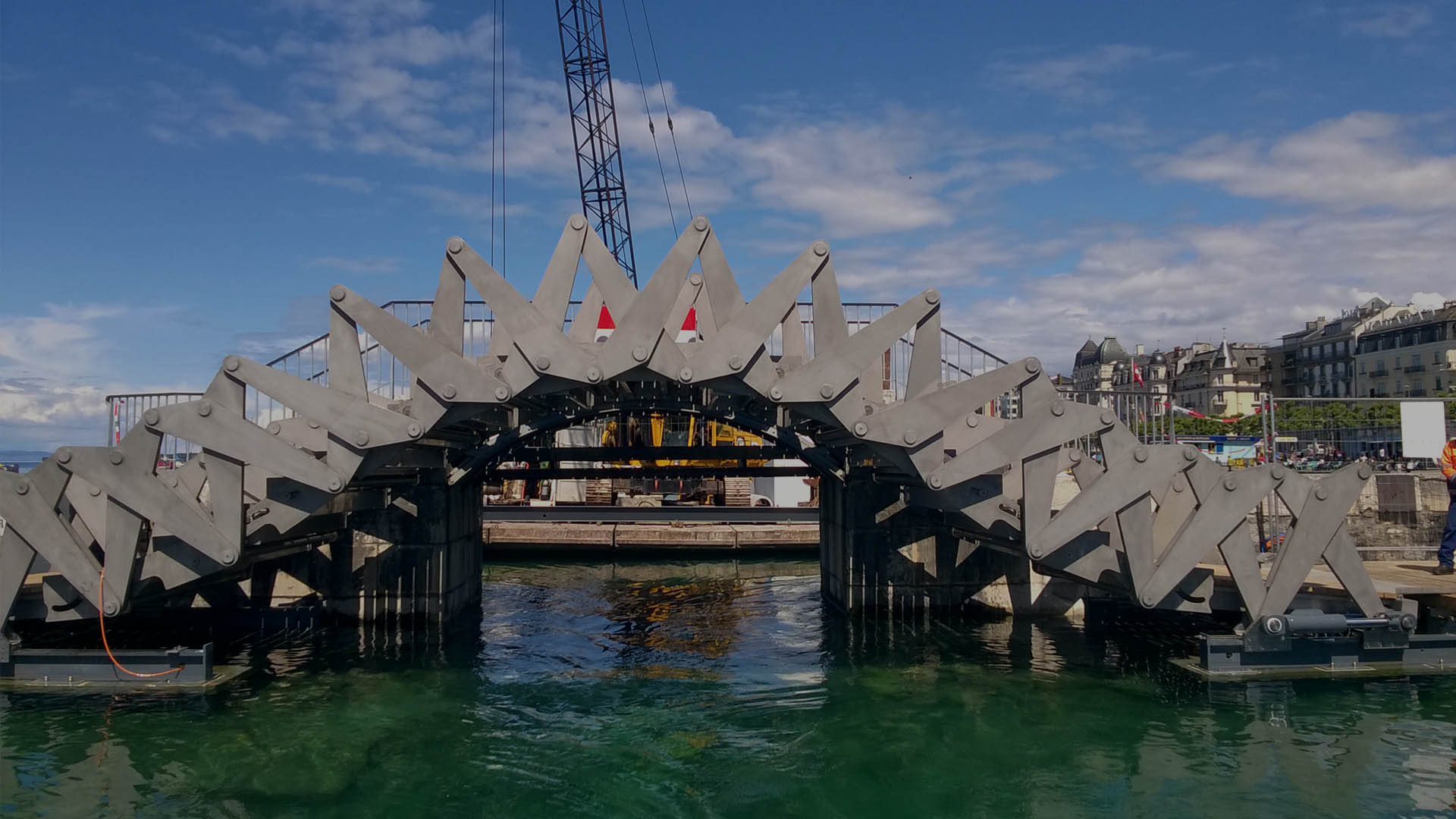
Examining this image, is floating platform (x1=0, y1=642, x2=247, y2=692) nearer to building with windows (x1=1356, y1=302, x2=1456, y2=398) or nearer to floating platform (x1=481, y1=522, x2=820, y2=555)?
floating platform (x1=481, y1=522, x2=820, y2=555)

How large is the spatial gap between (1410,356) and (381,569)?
109469mm

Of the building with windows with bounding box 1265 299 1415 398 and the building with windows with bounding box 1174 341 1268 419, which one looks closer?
the building with windows with bounding box 1265 299 1415 398

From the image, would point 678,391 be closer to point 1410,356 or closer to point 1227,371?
point 1410,356

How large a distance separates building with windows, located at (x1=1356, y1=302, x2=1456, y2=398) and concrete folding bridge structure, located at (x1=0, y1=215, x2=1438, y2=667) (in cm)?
8558

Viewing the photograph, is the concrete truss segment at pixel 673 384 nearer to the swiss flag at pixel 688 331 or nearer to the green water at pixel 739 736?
the green water at pixel 739 736

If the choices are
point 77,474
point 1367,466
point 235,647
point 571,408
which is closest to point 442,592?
point 235,647

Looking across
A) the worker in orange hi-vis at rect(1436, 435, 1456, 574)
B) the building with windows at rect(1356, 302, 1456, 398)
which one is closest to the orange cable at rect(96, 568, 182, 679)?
the worker in orange hi-vis at rect(1436, 435, 1456, 574)

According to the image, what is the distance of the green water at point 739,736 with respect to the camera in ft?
44.2

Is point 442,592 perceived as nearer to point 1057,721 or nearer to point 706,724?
point 706,724

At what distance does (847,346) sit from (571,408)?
7.34 metres

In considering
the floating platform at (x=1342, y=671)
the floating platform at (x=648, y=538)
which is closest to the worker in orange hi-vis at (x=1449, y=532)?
the floating platform at (x=1342, y=671)

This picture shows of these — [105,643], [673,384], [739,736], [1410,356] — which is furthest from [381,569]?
[1410,356]

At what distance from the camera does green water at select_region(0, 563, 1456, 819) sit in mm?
13484

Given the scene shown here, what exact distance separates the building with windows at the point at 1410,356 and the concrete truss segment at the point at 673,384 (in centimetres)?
8629
